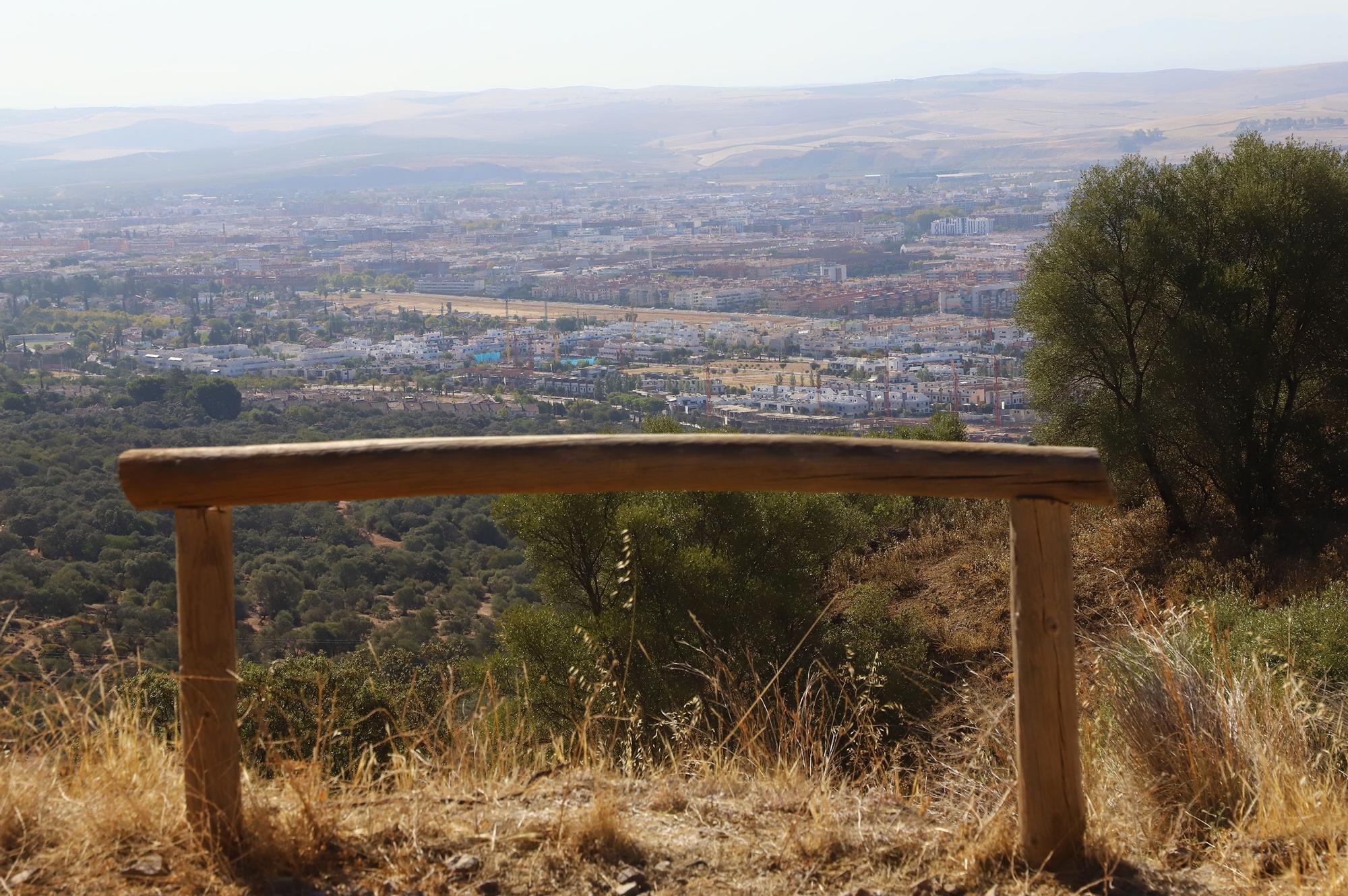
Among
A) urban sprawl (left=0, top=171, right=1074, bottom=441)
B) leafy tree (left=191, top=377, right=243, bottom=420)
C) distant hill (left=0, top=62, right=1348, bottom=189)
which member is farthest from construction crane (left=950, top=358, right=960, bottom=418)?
distant hill (left=0, top=62, right=1348, bottom=189)

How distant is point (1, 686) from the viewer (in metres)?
2.42

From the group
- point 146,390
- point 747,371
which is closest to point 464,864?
point 146,390

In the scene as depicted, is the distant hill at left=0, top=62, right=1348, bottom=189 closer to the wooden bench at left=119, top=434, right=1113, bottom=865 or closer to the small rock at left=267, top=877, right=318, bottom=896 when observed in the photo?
the wooden bench at left=119, top=434, right=1113, bottom=865

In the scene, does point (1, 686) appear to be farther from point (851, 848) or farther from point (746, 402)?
point (746, 402)

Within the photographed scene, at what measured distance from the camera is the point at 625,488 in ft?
7.56

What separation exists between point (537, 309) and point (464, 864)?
50985mm

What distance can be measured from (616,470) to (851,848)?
0.98m

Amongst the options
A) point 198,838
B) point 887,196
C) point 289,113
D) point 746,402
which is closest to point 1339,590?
point 198,838

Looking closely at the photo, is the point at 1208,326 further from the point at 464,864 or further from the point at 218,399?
the point at 218,399

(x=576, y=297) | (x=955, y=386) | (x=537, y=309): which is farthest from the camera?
(x=576, y=297)

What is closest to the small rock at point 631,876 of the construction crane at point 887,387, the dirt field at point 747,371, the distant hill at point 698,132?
the construction crane at point 887,387

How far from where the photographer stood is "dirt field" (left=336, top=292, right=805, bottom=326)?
45.7 m

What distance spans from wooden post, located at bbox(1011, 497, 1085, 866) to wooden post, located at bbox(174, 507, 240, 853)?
1613mm

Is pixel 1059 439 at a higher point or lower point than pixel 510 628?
higher
